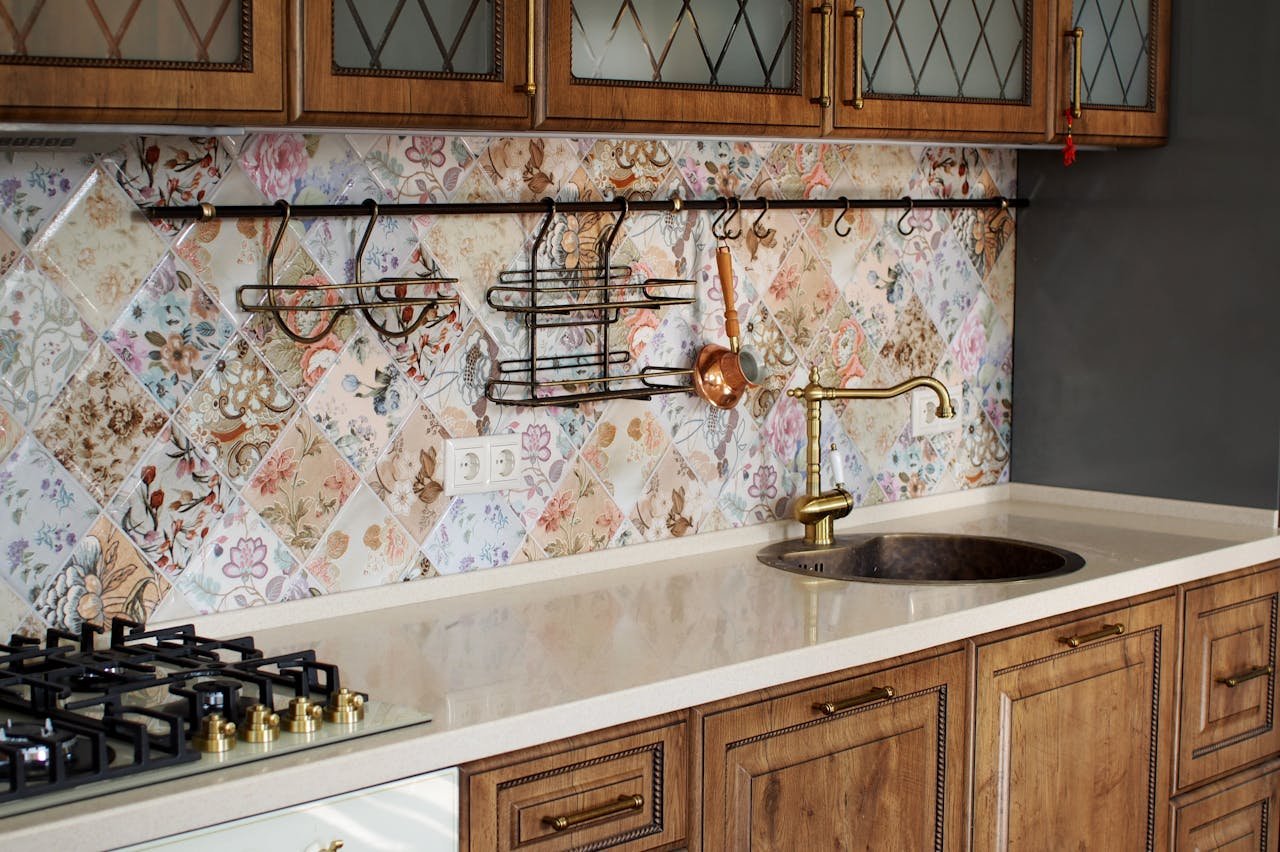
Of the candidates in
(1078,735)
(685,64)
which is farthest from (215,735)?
(1078,735)

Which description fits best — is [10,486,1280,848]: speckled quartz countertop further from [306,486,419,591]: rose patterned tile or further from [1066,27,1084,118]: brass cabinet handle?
[1066,27,1084,118]: brass cabinet handle

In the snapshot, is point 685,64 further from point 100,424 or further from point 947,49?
point 100,424

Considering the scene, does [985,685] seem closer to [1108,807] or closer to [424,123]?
[1108,807]

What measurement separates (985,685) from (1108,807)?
0.45 metres

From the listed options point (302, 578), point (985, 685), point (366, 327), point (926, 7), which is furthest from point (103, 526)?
point (926, 7)

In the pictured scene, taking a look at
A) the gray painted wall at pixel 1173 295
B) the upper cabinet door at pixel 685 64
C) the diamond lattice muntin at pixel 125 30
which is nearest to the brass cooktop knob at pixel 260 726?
the diamond lattice muntin at pixel 125 30

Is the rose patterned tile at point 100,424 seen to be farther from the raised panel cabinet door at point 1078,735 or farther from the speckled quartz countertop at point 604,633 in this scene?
the raised panel cabinet door at point 1078,735

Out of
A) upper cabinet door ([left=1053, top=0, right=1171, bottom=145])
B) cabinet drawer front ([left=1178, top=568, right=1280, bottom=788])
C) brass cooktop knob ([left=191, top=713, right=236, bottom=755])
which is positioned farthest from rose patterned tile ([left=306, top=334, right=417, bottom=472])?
cabinet drawer front ([left=1178, top=568, right=1280, bottom=788])

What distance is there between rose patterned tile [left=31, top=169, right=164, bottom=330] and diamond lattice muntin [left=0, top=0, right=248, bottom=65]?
0.35 metres

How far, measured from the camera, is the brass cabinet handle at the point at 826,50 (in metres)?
2.36

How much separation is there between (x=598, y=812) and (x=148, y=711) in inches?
21.5

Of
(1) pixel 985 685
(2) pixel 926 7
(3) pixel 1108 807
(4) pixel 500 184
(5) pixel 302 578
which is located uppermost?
(2) pixel 926 7

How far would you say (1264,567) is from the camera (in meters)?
2.87

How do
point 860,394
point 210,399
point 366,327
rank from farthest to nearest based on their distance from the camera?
1. point 860,394
2. point 366,327
3. point 210,399
